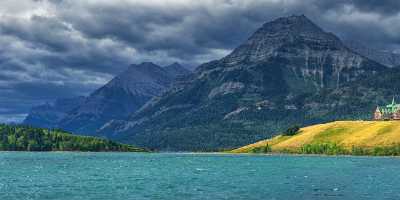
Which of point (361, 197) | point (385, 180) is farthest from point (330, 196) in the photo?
point (385, 180)

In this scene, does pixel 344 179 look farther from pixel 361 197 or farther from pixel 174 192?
pixel 174 192

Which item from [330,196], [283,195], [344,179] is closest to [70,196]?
[283,195]

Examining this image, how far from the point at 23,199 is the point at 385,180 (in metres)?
99.4

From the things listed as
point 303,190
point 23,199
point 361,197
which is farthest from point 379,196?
point 23,199

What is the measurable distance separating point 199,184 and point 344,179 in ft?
148

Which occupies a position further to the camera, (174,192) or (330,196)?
(174,192)

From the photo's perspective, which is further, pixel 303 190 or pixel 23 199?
pixel 303 190

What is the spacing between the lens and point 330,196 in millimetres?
113312

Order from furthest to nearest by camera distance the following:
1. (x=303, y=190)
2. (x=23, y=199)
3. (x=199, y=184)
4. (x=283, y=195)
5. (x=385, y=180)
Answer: (x=385, y=180) → (x=199, y=184) → (x=303, y=190) → (x=283, y=195) → (x=23, y=199)

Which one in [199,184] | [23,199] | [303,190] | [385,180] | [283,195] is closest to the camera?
[23,199]

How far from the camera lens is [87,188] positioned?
13175cm

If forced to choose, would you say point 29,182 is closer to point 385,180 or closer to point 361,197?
point 361,197

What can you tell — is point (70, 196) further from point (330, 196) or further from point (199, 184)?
point (330, 196)

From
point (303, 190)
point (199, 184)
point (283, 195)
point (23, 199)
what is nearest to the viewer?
point (23, 199)
